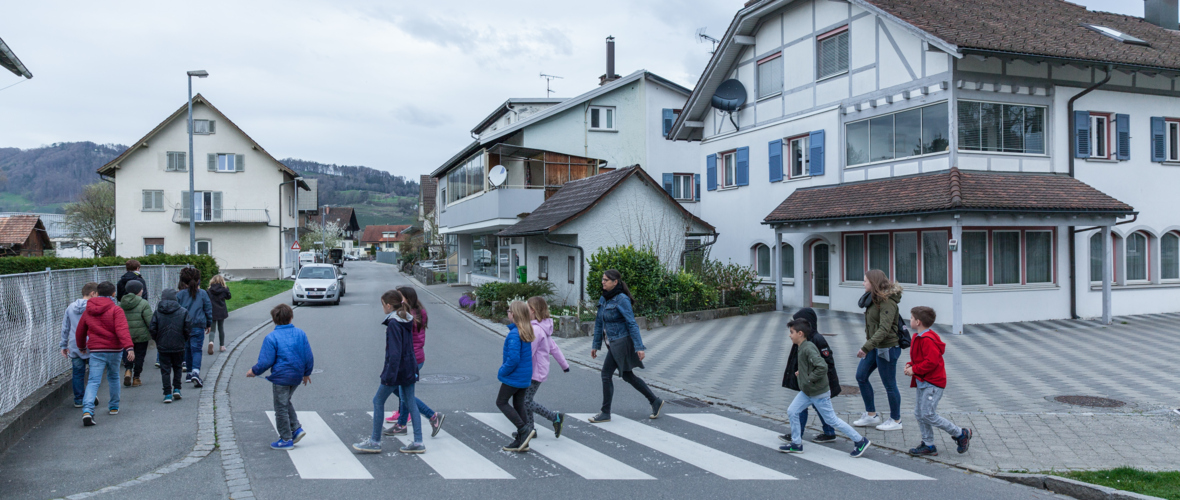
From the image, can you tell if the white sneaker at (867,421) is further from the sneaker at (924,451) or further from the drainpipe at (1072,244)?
the drainpipe at (1072,244)

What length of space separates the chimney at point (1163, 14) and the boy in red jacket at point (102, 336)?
28.5 meters

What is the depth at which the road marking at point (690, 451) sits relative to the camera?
6276 mm

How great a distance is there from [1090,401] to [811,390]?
4613 millimetres

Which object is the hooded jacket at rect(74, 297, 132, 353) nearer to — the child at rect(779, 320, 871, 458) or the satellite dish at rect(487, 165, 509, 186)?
the child at rect(779, 320, 871, 458)

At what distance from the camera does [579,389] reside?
408 inches

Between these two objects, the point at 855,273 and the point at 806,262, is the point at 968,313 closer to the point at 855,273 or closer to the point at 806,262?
the point at 855,273

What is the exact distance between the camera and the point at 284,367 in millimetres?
6836

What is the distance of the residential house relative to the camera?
71.9ft

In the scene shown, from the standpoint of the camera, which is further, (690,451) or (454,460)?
(690,451)

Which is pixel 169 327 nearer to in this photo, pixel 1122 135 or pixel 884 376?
pixel 884 376

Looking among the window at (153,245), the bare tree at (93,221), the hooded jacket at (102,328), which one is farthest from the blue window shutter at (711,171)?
the bare tree at (93,221)

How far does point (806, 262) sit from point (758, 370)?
1070 cm

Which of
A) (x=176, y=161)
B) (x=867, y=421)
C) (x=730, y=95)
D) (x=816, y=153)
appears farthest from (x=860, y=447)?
(x=176, y=161)

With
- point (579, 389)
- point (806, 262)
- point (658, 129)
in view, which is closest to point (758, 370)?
point (579, 389)
